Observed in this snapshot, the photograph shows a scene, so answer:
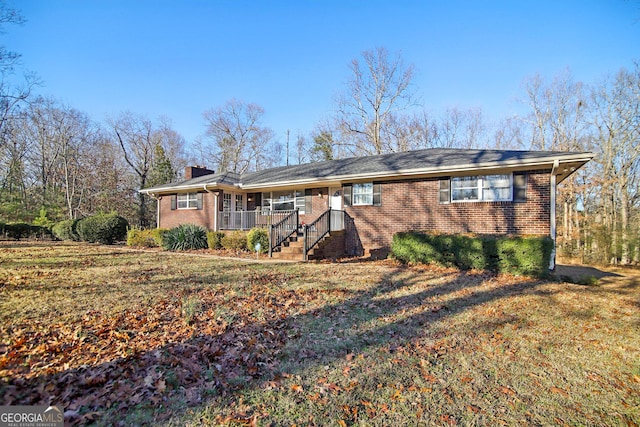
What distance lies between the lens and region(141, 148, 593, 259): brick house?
10.1 meters

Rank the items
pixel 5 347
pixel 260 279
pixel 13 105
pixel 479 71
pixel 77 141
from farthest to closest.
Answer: pixel 77 141, pixel 479 71, pixel 13 105, pixel 260 279, pixel 5 347

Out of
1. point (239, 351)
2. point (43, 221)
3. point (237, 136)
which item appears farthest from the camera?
point (237, 136)

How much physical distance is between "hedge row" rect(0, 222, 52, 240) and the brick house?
479 inches

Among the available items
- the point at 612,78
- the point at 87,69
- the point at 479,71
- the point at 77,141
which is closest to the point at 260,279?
the point at 87,69

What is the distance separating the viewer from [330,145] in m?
32.0

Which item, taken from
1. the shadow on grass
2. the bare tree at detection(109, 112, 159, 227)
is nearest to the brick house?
the shadow on grass

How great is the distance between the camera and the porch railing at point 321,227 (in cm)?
1106

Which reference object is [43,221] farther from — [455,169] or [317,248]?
[455,169]

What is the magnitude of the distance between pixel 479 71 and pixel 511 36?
A: 11.5ft

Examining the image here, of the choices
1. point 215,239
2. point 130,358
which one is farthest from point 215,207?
point 130,358

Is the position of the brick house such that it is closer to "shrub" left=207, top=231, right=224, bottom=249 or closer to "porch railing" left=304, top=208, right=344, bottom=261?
"porch railing" left=304, top=208, right=344, bottom=261

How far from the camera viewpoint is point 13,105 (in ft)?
42.2

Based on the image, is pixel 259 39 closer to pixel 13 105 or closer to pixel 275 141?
pixel 13 105

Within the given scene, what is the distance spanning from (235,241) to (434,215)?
7.99 meters
